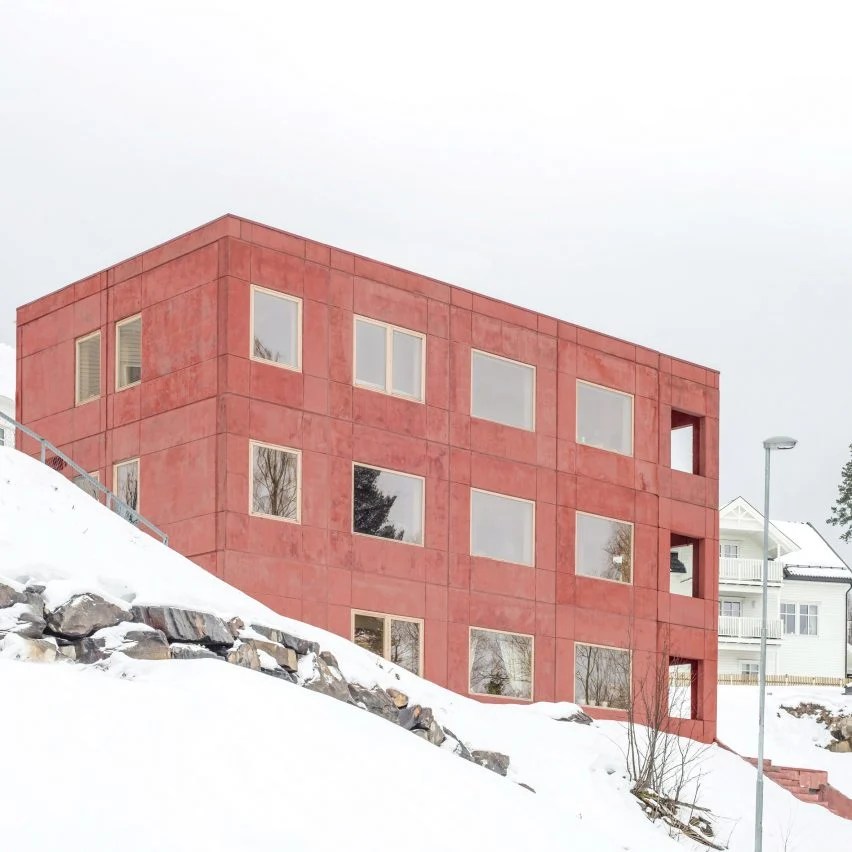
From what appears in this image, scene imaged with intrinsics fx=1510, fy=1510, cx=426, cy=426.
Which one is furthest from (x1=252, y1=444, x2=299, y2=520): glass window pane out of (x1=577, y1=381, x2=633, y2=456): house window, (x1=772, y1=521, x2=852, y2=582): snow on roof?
(x1=772, y1=521, x2=852, y2=582): snow on roof

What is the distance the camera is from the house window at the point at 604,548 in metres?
38.4

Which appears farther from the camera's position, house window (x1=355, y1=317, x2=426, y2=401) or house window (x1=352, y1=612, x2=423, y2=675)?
house window (x1=355, y1=317, x2=426, y2=401)

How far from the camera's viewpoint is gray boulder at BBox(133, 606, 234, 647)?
21.2m

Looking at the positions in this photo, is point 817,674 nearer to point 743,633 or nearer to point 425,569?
point 743,633

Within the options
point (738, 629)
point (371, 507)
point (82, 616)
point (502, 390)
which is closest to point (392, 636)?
point (371, 507)

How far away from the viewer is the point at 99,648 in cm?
2014

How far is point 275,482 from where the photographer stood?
31.7 meters

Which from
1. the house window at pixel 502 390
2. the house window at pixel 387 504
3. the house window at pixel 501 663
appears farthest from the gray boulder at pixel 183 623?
the house window at pixel 502 390

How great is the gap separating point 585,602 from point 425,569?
5649 millimetres

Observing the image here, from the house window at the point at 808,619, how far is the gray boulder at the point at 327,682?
180 ft

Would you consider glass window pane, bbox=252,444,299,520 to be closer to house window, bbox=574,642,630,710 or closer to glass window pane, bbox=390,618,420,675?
glass window pane, bbox=390,618,420,675

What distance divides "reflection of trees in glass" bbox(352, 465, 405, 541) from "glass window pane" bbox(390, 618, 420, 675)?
6.35 ft

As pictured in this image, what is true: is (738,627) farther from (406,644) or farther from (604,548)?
(406,644)

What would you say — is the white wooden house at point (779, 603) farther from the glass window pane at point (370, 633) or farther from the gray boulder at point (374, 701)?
the gray boulder at point (374, 701)
